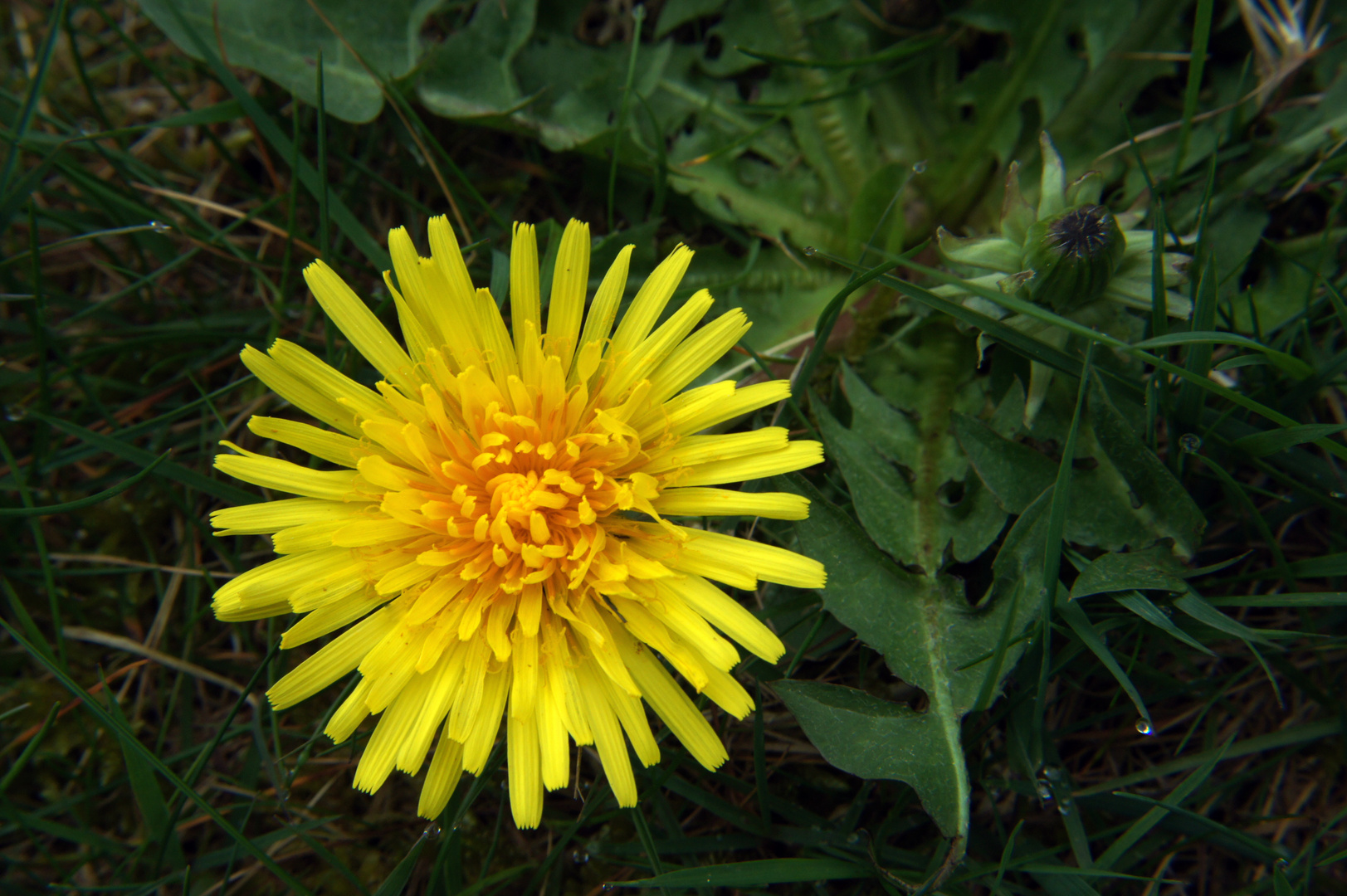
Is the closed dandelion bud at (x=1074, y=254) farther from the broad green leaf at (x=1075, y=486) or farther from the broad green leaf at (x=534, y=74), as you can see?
the broad green leaf at (x=534, y=74)

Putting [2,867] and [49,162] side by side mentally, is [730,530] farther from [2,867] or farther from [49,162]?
[2,867]

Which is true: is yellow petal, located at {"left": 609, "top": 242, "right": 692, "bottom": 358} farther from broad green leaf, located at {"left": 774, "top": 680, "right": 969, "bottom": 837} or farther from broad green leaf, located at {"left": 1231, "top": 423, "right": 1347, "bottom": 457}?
broad green leaf, located at {"left": 1231, "top": 423, "right": 1347, "bottom": 457}

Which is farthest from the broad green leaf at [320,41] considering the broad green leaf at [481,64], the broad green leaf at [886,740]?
the broad green leaf at [886,740]

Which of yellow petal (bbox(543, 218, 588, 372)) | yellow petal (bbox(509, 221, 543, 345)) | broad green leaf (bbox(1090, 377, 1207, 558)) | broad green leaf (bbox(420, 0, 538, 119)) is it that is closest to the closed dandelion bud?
broad green leaf (bbox(1090, 377, 1207, 558))

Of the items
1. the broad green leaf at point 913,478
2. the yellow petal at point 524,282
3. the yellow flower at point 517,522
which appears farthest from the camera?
the broad green leaf at point 913,478

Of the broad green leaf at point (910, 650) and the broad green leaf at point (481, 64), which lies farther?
the broad green leaf at point (481, 64)

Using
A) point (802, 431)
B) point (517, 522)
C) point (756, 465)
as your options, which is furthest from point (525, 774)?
point (802, 431)
